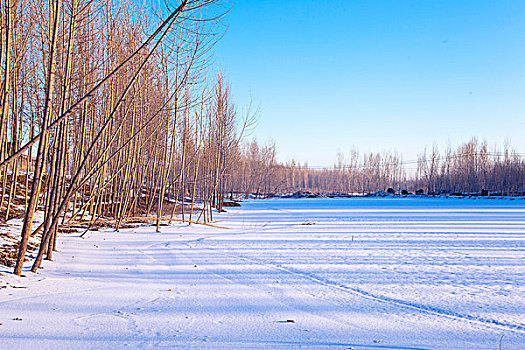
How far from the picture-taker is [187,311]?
3.11 metres

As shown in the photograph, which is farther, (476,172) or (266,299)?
(476,172)

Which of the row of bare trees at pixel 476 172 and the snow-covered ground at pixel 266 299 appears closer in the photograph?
the snow-covered ground at pixel 266 299

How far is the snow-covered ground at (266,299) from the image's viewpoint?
253cm

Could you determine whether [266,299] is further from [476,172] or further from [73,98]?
[476,172]

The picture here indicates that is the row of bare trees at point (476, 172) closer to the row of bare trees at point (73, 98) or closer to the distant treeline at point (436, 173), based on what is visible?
the distant treeline at point (436, 173)

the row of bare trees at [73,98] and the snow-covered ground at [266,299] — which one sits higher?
the row of bare trees at [73,98]

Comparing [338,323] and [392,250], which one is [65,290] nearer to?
[338,323]

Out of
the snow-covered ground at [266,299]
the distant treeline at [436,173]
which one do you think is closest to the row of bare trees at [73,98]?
the snow-covered ground at [266,299]

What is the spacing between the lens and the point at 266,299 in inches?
139

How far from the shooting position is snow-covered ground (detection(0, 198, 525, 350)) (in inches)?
99.6

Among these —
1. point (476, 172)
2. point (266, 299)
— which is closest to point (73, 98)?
point (266, 299)

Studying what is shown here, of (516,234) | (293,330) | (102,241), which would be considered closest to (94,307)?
(293,330)

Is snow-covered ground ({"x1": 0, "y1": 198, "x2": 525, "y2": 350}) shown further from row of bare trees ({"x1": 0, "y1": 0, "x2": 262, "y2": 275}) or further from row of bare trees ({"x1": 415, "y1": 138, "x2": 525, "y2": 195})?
row of bare trees ({"x1": 415, "y1": 138, "x2": 525, "y2": 195})

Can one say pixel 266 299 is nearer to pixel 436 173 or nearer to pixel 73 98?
pixel 73 98
